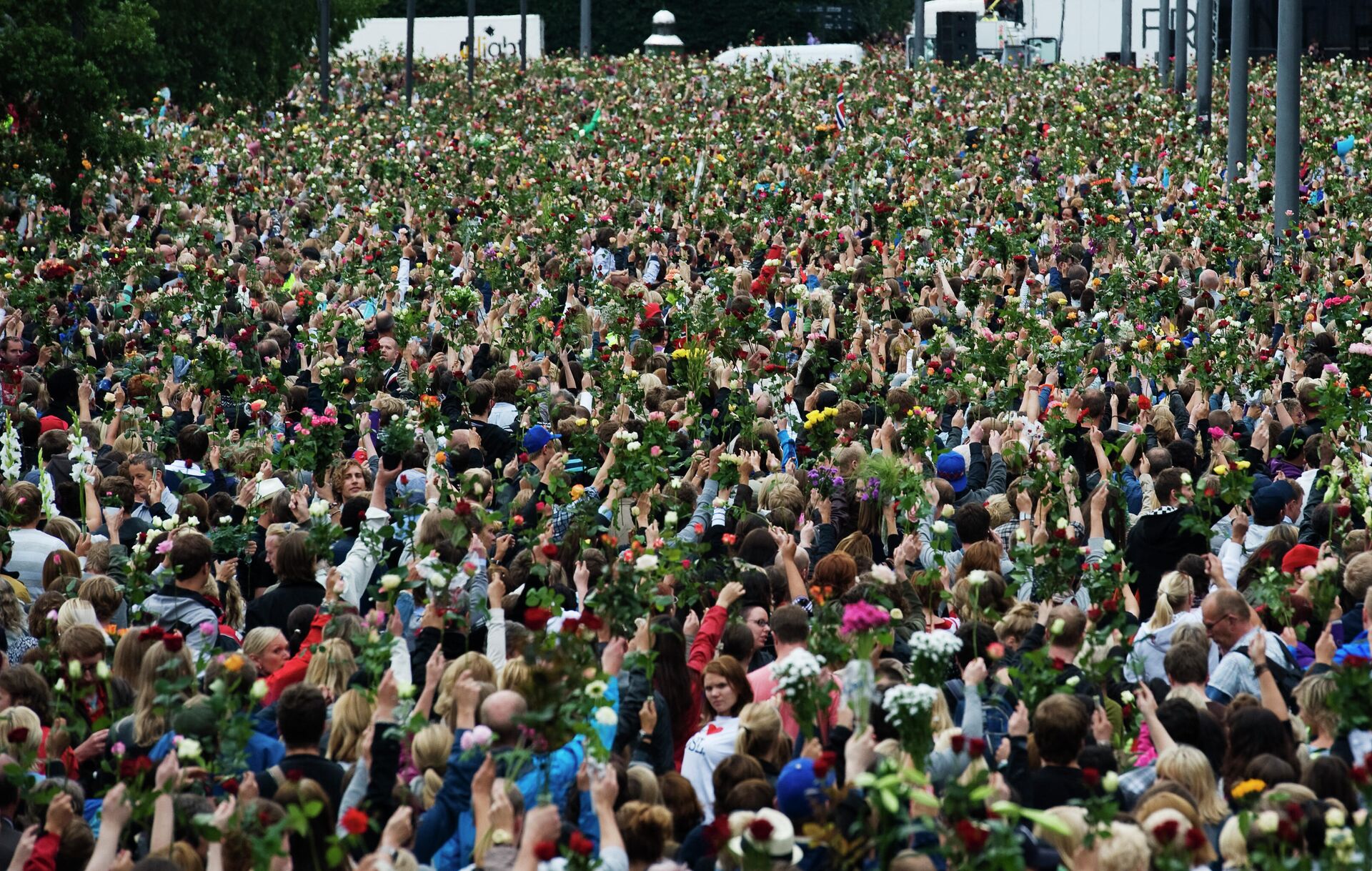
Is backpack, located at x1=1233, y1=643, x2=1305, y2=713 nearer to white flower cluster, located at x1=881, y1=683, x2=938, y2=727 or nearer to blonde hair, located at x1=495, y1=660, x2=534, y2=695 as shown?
white flower cluster, located at x1=881, y1=683, x2=938, y2=727

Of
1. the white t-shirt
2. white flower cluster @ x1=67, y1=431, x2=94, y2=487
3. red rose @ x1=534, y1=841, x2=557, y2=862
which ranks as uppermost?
white flower cluster @ x1=67, y1=431, x2=94, y2=487

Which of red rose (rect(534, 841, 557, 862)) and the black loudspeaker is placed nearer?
red rose (rect(534, 841, 557, 862))

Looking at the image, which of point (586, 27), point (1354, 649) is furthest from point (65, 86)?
point (586, 27)

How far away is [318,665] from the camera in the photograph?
7.18 metres

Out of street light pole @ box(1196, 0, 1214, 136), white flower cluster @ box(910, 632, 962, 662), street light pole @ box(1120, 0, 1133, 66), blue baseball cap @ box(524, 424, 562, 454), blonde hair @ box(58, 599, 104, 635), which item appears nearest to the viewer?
white flower cluster @ box(910, 632, 962, 662)

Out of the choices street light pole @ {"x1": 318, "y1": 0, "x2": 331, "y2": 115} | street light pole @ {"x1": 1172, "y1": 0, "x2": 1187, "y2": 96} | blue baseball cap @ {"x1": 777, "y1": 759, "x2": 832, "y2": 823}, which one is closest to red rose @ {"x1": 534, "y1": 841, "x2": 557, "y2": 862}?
blue baseball cap @ {"x1": 777, "y1": 759, "x2": 832, "y2": 823}

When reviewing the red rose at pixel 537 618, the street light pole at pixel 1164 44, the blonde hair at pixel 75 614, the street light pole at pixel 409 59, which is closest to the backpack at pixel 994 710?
the red rose at pixel 537 618

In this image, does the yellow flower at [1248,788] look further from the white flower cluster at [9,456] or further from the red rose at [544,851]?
the white flower cluster at [9,456]

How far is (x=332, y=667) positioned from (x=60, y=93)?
1844cm

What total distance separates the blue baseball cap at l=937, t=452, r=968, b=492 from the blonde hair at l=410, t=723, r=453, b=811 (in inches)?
197

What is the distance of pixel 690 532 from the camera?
10.0 metres

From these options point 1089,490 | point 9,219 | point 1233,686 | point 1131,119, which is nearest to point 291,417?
point 1089,490

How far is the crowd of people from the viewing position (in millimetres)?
5867

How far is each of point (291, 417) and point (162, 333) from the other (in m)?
2.64
